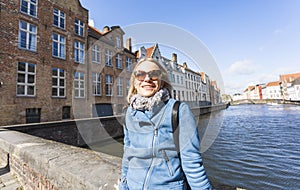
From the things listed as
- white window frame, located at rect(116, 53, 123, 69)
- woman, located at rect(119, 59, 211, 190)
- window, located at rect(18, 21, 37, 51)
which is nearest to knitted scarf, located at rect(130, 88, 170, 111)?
woman, located at rect(119, 59, 211, 190)

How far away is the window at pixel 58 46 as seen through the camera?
1276cm

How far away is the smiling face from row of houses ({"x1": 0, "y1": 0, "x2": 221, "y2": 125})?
583 cm

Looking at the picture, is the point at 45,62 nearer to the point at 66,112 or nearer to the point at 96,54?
the point at 66,112

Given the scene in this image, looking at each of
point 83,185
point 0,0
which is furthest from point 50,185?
point 0,0

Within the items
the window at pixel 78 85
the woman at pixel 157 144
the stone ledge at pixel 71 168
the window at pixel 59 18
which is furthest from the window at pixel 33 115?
the woman at pixel 157 144

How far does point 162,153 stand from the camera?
45.0 inches

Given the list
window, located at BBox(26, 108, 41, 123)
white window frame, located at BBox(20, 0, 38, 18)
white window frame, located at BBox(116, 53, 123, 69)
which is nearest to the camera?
window, located at BBox(26, 108, 41, 123)

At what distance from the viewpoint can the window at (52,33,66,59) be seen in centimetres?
1276

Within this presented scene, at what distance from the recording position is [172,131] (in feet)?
3.80

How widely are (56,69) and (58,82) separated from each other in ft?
3.51

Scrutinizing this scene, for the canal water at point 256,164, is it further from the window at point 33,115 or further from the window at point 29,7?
the window at point 29,7

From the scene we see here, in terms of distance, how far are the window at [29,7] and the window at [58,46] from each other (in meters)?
1.90

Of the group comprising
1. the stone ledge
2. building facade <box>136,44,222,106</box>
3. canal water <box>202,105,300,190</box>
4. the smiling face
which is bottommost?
canal water <box>202,105,300,190</box>

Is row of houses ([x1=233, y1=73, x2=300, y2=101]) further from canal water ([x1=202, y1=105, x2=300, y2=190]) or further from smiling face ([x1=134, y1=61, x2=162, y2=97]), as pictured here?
smiling face ([x1=134, y1=61, x2=162, y2=97])
